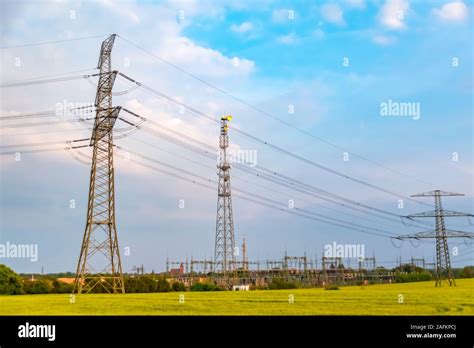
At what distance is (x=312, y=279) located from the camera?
407 feet

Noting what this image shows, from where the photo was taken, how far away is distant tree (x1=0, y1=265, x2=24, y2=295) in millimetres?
73375

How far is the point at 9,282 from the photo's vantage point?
2918 inches

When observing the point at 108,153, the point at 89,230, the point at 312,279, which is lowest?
the point at 312,279

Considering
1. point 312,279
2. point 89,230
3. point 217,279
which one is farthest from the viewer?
point 312,279

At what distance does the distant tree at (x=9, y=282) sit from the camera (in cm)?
7338
